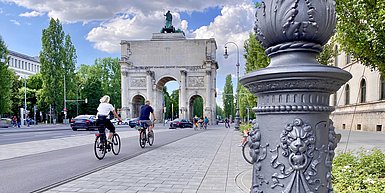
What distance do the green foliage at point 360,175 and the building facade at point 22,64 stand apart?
11871cm

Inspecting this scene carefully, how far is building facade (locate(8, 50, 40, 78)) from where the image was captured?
10962 centimetres

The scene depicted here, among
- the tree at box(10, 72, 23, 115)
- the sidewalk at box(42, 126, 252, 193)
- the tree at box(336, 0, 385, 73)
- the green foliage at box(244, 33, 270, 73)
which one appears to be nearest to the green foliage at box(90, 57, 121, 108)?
the tree at box(10, 72, 23, 115)

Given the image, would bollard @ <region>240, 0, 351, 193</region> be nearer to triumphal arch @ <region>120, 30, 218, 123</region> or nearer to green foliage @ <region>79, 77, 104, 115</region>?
triumphal arch @ <region>120, 30, 218, 123</region>

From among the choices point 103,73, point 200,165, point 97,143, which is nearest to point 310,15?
point 200,165

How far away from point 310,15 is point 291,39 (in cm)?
17

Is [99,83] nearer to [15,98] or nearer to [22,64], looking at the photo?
[15,98]

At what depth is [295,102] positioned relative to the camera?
1.83 meters

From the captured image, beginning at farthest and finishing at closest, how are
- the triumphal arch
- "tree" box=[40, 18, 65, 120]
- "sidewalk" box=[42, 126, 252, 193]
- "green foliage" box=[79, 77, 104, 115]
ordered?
"green foliage" box=[79, 77, 104, 115], the triumphal arch, "tree" box=[40, 18, 65, 120], "sidewalk" box=[42, 126, 252, 193]

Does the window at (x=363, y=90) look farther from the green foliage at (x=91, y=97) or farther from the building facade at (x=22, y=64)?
the building facade at (x=22, y=64)

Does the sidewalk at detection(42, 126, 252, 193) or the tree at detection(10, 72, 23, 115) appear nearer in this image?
the sidewalk at detection(42, 126, 252, 193)

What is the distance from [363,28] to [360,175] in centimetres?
318

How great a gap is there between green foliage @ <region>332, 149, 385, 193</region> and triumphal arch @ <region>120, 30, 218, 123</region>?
64652mm

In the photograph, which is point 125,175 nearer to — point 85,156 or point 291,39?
point 85,156

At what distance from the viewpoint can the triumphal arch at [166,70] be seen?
234ft
